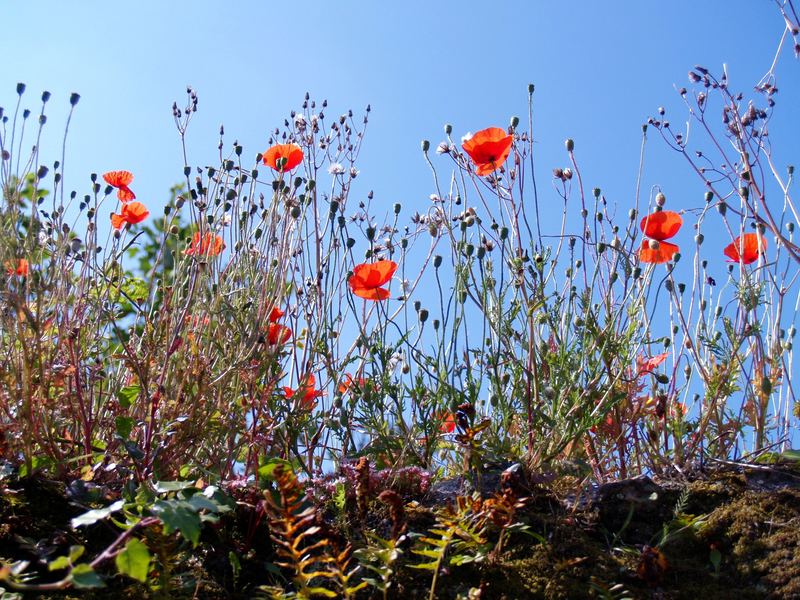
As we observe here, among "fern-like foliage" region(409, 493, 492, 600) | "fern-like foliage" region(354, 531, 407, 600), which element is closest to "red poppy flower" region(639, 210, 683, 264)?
"fern-like foliage" region(409, 493, 492, 600)

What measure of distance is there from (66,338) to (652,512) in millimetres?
1641

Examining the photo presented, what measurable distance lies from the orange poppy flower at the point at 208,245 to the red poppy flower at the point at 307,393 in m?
0.47

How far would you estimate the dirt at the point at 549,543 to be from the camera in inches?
69.2

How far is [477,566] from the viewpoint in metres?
1.82

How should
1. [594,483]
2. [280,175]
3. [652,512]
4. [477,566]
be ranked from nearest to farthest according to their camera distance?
1. [477,566]
2. [652,512]
3. [594,483]
4. [280,175]

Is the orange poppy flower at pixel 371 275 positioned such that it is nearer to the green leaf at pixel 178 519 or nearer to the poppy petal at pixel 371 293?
the poppy petal at pixel 371 293

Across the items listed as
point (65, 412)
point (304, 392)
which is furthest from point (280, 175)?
point (65, 412)

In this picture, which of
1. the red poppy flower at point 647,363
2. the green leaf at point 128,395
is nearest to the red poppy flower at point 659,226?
the red poppy flower at point 647,363

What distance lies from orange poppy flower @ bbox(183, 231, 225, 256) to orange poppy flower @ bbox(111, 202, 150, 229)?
0.18 m

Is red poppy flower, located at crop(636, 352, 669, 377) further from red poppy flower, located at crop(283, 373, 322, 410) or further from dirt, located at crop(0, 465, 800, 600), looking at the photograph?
red poppy flower, located at crop(283, 373, 322, 410)

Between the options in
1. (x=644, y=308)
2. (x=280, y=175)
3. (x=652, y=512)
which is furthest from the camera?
(x=644, y=308)

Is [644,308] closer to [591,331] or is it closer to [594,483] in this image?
[591,331]

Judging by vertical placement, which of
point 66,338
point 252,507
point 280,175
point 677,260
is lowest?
point 252,507

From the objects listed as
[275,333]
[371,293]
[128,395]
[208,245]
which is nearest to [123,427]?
[128,395]
